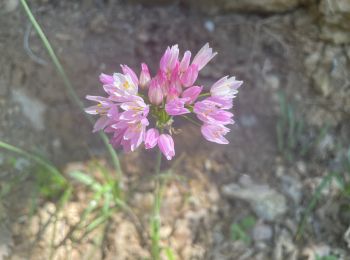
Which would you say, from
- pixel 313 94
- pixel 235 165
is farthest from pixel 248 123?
pixel 313 94

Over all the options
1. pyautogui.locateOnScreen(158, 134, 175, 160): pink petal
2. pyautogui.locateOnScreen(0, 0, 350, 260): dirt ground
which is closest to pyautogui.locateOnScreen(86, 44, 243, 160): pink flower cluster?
pyautogui.locateOnScreen(158, 134, 175, 160): pink petal

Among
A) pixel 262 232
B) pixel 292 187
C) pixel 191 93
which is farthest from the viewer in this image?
pixel 292 187

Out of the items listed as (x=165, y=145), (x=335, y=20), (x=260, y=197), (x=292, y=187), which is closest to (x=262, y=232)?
(x=260, y=197)

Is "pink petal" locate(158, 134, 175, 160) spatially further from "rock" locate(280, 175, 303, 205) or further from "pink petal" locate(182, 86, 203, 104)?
"rock" locate(280, 175, 303, 205)

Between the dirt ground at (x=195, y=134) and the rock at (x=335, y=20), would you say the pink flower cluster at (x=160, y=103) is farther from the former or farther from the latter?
the rock at (x=335, y=20)

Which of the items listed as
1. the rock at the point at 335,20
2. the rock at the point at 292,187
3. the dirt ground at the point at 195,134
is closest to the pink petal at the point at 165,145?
the dirt ground at the point at 195,134

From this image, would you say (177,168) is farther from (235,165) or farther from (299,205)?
(299,205)

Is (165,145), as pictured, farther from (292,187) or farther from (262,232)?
(292,187)
